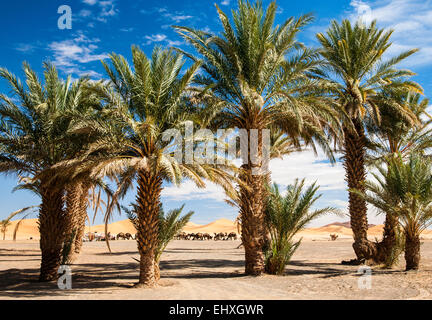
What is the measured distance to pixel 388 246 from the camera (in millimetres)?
15539

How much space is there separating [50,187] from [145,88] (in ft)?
15.4

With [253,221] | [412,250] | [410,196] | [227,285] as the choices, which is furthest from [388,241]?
[227,285]

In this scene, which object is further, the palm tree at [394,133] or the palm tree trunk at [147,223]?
the palm tree at [394,133]

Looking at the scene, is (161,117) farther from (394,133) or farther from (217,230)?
(217,230)

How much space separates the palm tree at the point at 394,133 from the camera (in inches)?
618

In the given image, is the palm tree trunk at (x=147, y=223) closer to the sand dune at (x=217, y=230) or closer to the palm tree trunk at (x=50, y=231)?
the palm tree trunk at (x=50, y=231)

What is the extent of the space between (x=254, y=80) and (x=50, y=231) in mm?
8564

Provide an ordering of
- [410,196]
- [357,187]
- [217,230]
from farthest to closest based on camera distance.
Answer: [217,230] → [357,187] → [410,196]

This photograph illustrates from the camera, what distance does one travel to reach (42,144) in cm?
1189

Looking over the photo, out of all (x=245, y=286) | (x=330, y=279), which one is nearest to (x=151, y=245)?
(x=245, y=286)

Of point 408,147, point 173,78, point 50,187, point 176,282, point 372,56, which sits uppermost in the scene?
point 372,56

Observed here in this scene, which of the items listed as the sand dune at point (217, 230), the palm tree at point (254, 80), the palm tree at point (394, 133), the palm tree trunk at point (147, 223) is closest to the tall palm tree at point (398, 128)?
the palm tree at point (394, 133)

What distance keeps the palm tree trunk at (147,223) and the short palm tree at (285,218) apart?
14.4 feet
